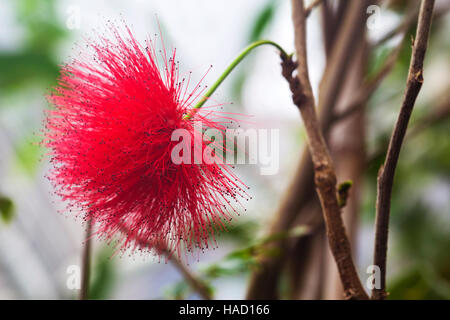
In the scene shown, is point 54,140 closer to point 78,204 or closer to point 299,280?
point 78,204


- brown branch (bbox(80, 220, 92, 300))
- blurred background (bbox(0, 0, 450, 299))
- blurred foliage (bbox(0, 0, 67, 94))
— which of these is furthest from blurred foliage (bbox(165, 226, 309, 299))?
blurred foliage (bbox(0, 0, 67, 94))

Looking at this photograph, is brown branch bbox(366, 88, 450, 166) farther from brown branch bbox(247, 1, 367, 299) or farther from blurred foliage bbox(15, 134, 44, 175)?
blurred foliage bbox(15, 134, 44, 175)

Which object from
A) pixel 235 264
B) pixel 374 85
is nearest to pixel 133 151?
pixel 235 264

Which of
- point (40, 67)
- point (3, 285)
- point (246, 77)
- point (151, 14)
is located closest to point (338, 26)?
point (246, 77)

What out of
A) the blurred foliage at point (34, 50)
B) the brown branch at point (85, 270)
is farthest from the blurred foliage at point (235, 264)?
the blurred foliage at point (34, 50)

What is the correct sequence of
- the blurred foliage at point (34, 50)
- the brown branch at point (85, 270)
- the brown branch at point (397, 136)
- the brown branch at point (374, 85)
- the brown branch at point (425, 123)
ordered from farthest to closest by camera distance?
1. the blurred foliage at point (34, 50)
2. the brown branch at point (425, 123)
3. the brown branch at point (374, 85)
4. the brown branch at point (85, 270)
5. the brown branch at point (397, 136)

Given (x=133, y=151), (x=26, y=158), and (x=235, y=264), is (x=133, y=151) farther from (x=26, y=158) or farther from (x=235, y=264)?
(x=26, y=158)

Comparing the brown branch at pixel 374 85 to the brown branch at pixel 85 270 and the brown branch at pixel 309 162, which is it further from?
the brown branch at pixel 85 270
